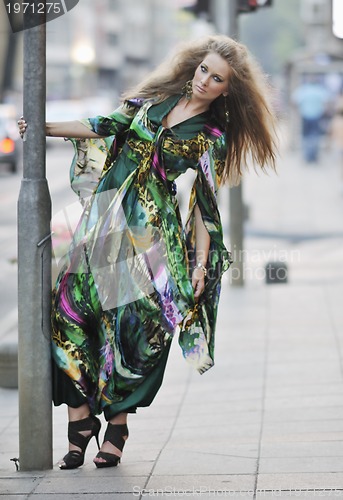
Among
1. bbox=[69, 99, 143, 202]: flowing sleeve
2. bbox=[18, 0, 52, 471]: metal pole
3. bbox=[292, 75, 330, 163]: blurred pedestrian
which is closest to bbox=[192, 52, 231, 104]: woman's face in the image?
bbox=[69, 99, 143, 202]: flowing sleeve

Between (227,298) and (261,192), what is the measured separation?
13.1 metres

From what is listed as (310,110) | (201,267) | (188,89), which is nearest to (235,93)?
(188,89)

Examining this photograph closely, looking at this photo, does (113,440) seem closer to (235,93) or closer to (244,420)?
(244,420)

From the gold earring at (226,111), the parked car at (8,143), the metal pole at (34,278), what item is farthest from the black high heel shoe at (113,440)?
the parked car at (8,143)

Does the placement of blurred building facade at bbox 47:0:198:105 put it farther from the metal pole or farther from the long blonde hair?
the metal pole

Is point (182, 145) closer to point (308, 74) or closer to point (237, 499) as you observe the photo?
point (237, 499)

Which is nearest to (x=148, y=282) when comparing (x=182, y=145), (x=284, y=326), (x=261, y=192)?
(x=182, y=145)

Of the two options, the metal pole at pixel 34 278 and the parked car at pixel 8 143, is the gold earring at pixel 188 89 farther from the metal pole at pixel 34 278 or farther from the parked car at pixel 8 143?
the parked car at pixel 8 143

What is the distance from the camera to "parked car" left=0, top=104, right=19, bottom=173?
2680 cm

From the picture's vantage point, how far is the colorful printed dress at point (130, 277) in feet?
16.3

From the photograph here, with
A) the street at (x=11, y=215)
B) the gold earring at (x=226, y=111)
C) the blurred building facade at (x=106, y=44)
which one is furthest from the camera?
the blurred building facade at (x=106, y=44)

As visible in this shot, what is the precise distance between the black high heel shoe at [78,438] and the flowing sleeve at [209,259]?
50 cm

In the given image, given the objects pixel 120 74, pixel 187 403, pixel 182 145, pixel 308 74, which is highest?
pixel 120 74

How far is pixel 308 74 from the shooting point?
3706 centimetres
